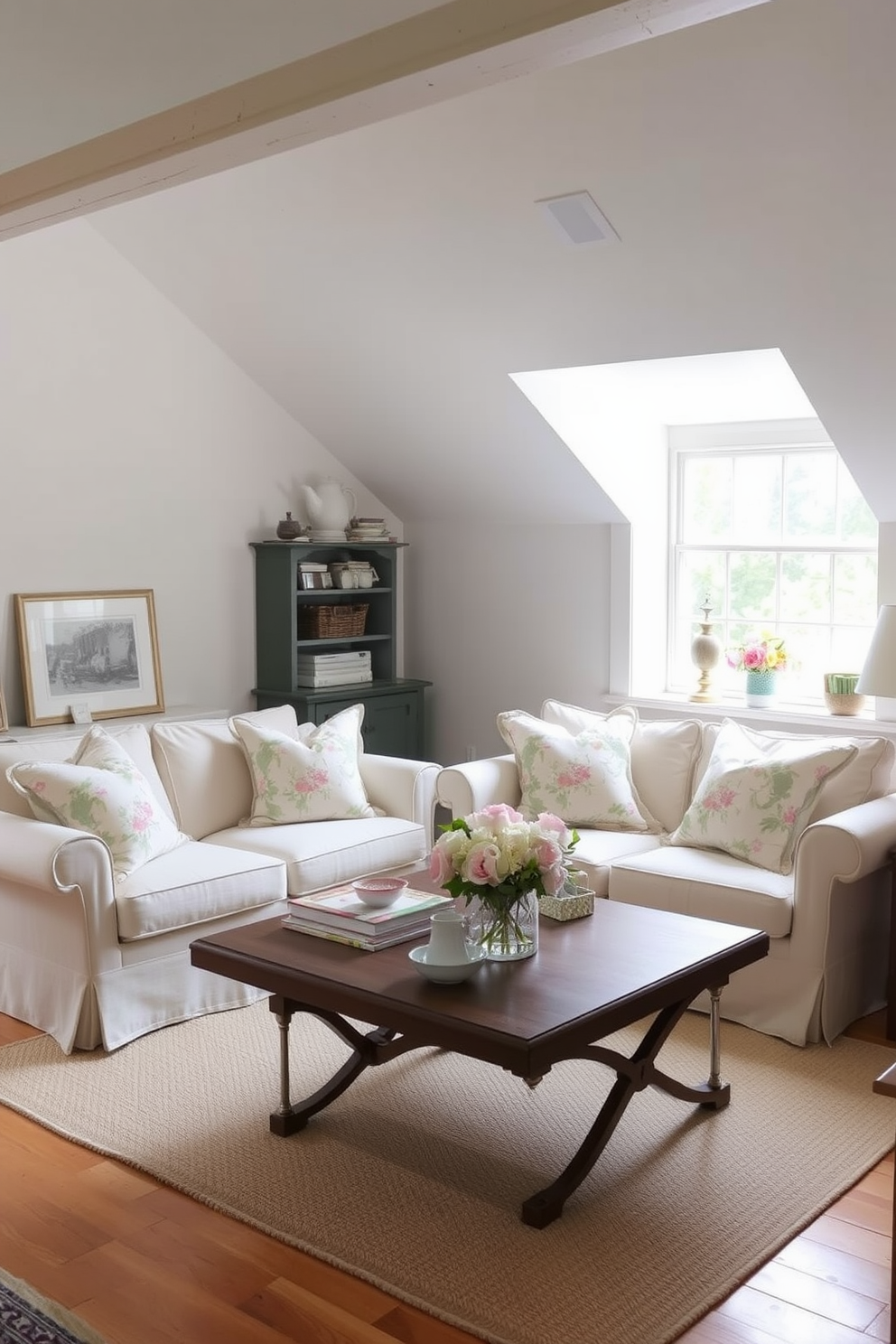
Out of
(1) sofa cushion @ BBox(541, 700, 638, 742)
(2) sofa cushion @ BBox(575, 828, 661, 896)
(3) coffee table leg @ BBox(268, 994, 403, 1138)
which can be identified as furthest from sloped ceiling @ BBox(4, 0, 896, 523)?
(3) coffee table leg @ BBox(268, 994, 403, 1138)

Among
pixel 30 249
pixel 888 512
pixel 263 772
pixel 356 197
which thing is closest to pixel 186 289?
pixel 30 249

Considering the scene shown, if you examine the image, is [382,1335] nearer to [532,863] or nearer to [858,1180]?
[532,863]

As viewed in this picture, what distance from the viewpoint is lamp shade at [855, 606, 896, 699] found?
146 inches

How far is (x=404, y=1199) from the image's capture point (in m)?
2.84

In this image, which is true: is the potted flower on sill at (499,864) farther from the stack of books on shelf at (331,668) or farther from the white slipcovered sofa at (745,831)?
the stack of books on shelf at (331,668)

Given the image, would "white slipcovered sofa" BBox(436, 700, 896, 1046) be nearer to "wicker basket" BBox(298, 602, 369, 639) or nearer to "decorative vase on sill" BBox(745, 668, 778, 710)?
"decorative vase on sill" BBox(745, 668, 778, 710)

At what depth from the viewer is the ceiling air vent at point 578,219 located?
12.6 ft

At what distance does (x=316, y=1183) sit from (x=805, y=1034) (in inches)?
59.7

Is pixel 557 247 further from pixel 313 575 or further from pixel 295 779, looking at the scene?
pixel 313 575

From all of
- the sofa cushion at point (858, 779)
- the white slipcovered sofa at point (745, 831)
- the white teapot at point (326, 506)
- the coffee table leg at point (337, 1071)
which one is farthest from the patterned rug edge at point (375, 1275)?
the white teapot at point (326, 506)

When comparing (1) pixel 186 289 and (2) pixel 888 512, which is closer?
(2) pixel 888 512

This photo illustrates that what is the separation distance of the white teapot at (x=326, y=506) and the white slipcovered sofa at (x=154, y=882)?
1.49 metres

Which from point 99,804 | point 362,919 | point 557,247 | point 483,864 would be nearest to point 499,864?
point 483,864

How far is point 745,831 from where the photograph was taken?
13.3 ft
